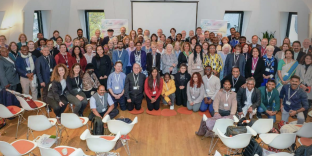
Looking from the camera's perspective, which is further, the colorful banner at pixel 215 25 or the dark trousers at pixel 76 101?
the colorful banner at pixel 215 25

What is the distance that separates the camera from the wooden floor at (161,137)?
4539 mm

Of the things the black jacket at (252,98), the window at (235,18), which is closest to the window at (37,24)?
the window at (235,18)

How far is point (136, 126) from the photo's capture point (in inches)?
216

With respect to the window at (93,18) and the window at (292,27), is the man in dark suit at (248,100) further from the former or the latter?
the window at (93,18)

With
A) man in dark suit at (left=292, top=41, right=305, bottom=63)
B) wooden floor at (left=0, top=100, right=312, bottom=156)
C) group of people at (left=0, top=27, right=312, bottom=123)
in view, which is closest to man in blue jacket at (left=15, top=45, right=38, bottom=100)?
group of people at (left=0, top=27, right=312, bottom=123)

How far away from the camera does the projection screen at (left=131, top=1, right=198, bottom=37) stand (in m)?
9.72

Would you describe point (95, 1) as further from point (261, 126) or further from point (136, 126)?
point (261, 126)

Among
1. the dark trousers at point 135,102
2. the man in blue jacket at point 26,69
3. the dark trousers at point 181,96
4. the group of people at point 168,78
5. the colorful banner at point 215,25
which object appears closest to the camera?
the group of people at point 168,78

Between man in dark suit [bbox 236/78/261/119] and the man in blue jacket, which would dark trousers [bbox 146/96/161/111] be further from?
the man in blue jacket

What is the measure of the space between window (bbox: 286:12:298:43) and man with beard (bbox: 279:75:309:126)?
444 cm

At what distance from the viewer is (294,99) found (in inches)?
206

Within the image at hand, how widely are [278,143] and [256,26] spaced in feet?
24.6

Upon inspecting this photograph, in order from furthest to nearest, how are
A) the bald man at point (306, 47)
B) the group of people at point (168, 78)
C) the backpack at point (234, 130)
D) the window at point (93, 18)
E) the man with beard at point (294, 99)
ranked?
1. the window at point (93, 18)
2. the bald man at point (306, 47)
3. the group of people at point (168, 78)
4. the man with beard at point (294, 99)
5. the backpack at point (234, 130)

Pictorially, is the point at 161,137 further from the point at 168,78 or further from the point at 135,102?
the point at 168,78
